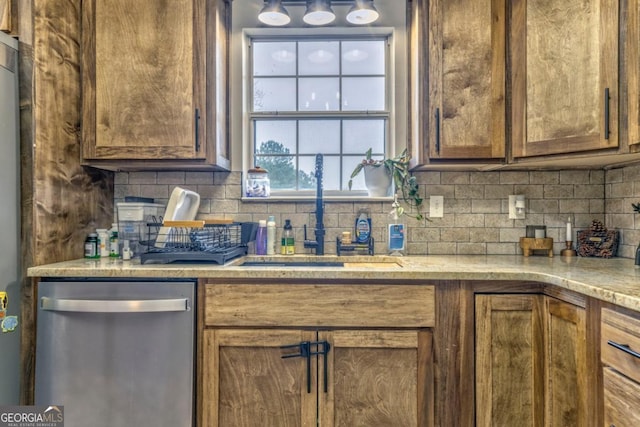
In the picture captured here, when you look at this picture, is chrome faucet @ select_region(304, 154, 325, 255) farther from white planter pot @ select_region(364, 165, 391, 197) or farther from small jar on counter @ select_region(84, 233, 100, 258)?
small jar on counter @ select_region(84, 233, 100, 258)

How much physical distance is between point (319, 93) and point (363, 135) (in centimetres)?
37

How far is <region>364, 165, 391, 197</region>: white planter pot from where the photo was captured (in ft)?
7.36

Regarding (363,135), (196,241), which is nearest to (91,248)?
(196,241)

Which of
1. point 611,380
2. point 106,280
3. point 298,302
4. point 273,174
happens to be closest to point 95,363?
point 106,280

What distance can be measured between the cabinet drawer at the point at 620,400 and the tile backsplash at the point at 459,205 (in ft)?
Answer: 3.55

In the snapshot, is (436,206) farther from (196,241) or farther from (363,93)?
(196,241)

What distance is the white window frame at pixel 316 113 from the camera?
2369 millimetres

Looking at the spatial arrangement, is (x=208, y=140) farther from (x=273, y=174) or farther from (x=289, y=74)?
(x=289, y=74)

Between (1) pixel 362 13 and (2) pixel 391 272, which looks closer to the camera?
(2) pixel 391 272

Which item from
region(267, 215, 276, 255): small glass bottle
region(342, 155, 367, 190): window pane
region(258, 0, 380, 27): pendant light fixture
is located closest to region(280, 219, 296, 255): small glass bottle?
region(267, 215, 276, 255): small glass bottle

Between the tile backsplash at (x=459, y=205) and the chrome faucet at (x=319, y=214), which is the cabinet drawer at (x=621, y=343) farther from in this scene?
the chrome faucet at (x=319, y=214)

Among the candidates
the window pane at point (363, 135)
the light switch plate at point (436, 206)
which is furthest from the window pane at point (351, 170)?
the light switch plate at point (436, 206)

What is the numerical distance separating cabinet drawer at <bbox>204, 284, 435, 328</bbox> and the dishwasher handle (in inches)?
4.9

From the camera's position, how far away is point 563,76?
1.72 m
